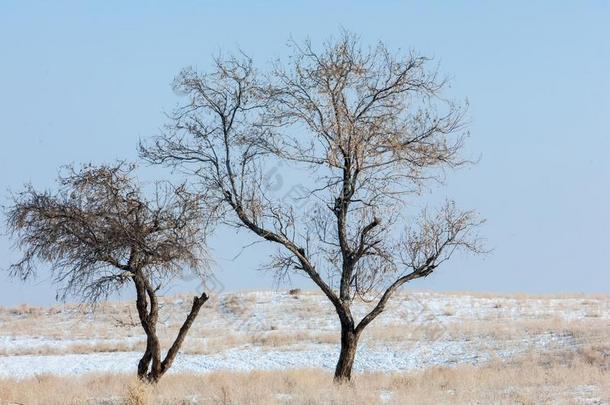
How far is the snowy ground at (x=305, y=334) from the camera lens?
2938cm

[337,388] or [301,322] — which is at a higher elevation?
[301,322]

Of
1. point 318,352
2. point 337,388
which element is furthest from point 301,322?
point 337,388

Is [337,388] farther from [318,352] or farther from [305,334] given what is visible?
[305,334]

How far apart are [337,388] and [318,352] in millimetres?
13355

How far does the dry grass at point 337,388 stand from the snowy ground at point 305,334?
261cm

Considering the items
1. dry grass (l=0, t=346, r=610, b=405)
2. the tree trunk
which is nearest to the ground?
dry grass (l=0, t=346, r=610, b=405)

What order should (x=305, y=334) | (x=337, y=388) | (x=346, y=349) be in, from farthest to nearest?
(x=305, y=334) < (x=346, y=349) < (x=337, y=388)

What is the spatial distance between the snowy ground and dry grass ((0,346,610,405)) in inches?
103

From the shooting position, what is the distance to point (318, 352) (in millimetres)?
31547

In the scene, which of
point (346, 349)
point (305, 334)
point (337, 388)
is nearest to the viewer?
point (337, 388)

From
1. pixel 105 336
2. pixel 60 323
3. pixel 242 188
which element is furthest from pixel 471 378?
pixel 60 323

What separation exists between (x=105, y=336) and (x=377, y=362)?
1408 cm

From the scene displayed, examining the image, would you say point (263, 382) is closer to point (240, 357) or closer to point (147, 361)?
point (147, 361)

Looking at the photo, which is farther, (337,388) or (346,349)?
(346,349)
